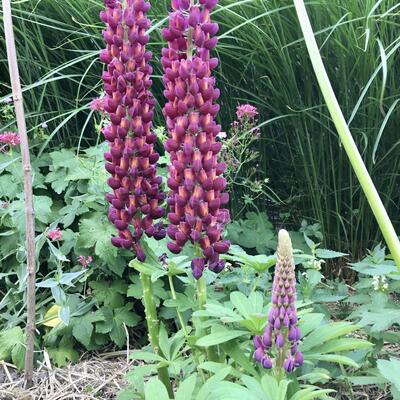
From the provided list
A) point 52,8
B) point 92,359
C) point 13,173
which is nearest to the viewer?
point 92,359

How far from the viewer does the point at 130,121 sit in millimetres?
1440

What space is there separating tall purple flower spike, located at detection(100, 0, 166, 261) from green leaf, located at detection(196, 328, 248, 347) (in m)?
0.29

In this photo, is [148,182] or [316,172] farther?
[316,172]

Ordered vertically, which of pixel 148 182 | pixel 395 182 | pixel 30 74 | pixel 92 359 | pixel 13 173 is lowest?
pixel 92 359

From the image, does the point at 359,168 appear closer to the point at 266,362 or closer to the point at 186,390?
the point at 266,362

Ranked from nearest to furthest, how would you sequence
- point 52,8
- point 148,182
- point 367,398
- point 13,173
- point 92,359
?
point 148,182 → point 367,398 → point 92,359 → point 13,173 → point 52,8

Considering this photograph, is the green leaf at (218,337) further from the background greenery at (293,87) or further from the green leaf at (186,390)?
the background greenery at (293,87)

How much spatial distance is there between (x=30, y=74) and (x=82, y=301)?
136 cm

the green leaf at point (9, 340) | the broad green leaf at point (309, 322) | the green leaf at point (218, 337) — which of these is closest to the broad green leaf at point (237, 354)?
the green leaf at point (218, 337)

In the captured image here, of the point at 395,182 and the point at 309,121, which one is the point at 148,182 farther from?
the point at 395,182

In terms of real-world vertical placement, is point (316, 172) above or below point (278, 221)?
above

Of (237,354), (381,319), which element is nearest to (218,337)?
(237,354)

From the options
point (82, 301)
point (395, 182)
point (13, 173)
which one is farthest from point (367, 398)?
point (13, 173)

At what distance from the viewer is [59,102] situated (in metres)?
3.01
